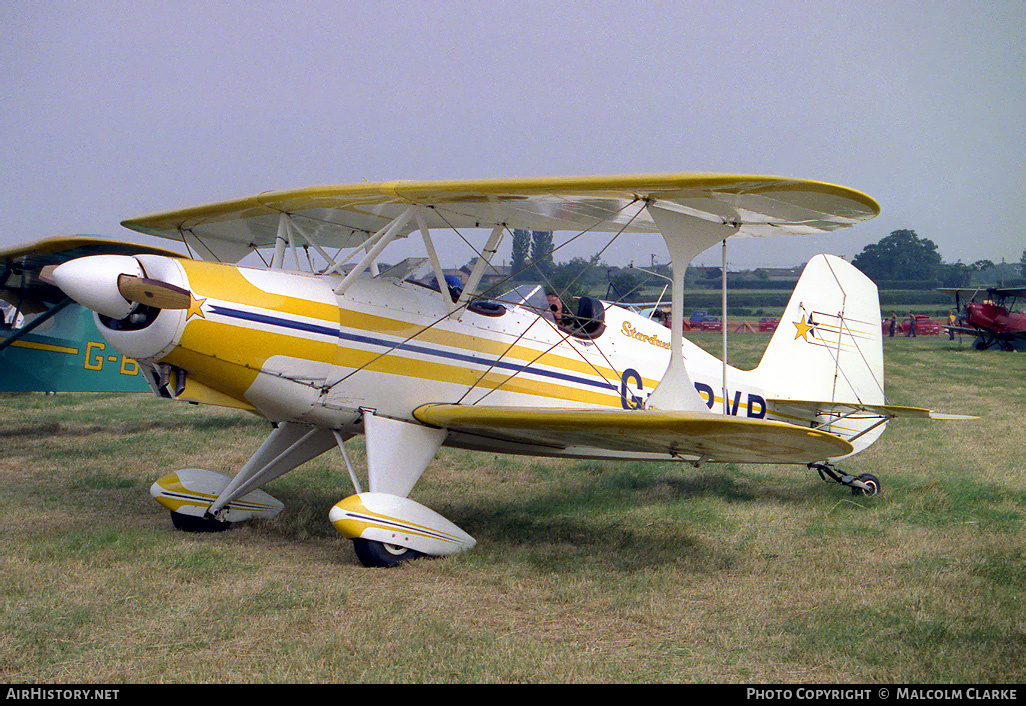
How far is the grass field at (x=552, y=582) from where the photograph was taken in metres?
3.37

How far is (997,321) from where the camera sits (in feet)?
87.6

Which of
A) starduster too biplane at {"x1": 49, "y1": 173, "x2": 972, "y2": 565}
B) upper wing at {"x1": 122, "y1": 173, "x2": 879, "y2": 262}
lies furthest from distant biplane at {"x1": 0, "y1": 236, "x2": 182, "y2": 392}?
upper wing at {"x1": 122, "y1": 173, "x2": 879, "y2": 262}

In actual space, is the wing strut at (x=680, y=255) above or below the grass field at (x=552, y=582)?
above

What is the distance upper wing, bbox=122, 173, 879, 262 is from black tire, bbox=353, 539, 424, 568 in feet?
7.10

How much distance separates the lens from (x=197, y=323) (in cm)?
469

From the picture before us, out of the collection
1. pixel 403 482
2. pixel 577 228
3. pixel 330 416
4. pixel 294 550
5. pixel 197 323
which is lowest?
pixel 294 550

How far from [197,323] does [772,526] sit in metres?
4.26

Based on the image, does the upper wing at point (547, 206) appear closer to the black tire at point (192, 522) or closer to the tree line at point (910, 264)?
the black tire at point (192, 522)

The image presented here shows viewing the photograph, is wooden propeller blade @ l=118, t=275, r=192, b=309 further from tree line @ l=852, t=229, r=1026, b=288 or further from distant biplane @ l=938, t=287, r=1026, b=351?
tree line @ l=852, t=229, r=1026, b=288

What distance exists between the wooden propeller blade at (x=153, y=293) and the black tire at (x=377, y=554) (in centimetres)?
176

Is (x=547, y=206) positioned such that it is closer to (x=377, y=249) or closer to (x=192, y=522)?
(x=377, y=249)

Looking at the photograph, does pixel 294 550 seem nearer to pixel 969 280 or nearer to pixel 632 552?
pixel 632 552

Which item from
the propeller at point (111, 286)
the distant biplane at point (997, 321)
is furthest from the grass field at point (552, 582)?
the distant biplane at point (997, 321)
